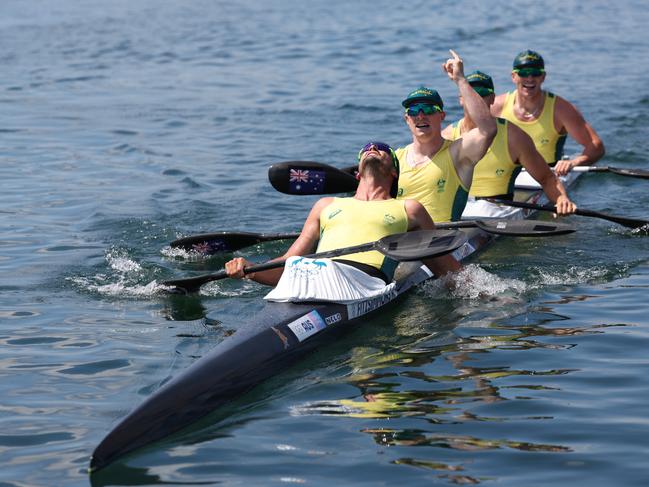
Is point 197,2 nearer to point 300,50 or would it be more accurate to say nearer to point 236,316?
point 300,50

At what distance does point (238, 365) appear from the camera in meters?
7.30

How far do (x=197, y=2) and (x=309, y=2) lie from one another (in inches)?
148

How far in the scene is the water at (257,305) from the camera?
641 centimetres

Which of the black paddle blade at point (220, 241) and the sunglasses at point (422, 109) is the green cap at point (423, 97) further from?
the black paddle blade at point (220, 241)

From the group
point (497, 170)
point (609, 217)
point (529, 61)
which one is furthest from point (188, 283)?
point (529, 61)

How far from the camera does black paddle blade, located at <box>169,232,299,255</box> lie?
10.7 metres

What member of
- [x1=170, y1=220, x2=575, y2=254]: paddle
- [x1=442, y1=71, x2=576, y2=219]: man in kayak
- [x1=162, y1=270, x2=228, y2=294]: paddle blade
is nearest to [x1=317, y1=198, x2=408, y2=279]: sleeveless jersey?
[x1=170, y1=220, x2=575, y2=254]: paddle

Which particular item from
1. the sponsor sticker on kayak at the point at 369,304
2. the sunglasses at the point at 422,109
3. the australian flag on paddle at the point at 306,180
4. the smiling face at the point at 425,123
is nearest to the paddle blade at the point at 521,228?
the smiling face at the point at 425,123

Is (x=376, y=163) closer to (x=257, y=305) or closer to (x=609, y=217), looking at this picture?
(x=257, y=305)

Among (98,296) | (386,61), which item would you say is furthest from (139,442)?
(386,61)

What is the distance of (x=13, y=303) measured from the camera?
9.62 m

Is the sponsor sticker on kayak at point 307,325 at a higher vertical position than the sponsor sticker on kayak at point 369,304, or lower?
higher

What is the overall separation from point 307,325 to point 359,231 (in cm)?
109

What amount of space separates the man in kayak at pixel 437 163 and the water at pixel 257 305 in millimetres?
878
